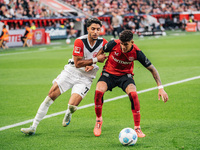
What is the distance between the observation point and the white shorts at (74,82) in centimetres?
704

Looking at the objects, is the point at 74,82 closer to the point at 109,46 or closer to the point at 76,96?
the point at 76,96

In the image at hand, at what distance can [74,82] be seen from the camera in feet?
23.6

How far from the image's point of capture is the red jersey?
21.9 feet

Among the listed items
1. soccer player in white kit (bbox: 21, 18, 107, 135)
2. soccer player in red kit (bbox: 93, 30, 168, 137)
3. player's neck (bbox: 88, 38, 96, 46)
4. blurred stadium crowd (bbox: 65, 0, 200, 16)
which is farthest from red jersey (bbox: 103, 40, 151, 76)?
blurred stadium crowd (bbox: 65, 0, 200, 16)

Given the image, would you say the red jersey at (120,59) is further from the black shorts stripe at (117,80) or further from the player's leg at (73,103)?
the player's leg at (73,103)

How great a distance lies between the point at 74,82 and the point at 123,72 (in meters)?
0.96

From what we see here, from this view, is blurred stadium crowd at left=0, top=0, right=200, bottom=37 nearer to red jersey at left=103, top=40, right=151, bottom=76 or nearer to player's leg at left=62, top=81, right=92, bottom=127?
player's leg at left=62, top=81, right=92, bottom=127

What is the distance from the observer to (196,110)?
834 cm

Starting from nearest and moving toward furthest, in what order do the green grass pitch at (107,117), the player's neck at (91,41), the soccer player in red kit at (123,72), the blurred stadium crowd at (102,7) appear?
the green grass pitch at (107,117), the soccer player in red kit at (123,72), the player's neck at (91,41), the blurred stadium crowd at (102,7)

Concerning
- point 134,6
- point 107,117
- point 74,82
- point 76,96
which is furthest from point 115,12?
point 76,96

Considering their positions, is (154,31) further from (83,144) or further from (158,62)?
(83,144)

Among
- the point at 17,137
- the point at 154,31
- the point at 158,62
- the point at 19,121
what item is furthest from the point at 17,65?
the point at 154,31

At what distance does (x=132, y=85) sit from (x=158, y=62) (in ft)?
35.4

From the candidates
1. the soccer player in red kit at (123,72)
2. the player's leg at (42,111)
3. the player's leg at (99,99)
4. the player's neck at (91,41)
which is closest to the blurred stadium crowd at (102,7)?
the player's neck at (91,41)
